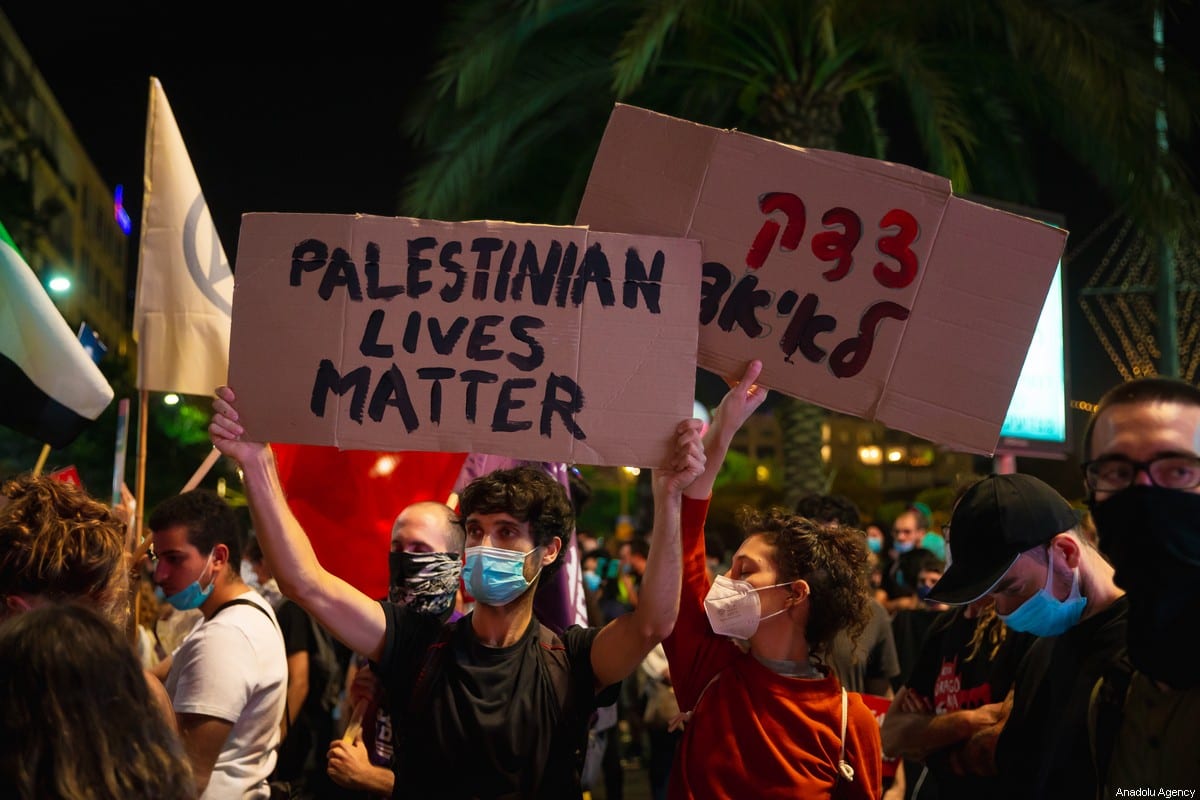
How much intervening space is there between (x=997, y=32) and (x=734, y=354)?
9.03 m

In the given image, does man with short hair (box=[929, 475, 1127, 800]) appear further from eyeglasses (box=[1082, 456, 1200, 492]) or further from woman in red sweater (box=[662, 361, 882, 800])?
eyeglasses (box=[1082, 456, 1200, 492])

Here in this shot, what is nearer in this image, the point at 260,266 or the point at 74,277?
the point at 260,266

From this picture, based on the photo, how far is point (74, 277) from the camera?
214ft

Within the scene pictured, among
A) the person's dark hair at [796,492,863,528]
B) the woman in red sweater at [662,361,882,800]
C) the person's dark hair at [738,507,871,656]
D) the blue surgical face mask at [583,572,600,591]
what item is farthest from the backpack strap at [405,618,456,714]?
the blue surgical face mask at [583,572,600,591]

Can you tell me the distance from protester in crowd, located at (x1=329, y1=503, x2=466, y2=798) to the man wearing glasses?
2.08m

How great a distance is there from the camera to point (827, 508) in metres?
6.78

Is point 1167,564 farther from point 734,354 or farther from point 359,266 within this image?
point 359,266

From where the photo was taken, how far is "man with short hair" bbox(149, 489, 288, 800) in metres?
4.22

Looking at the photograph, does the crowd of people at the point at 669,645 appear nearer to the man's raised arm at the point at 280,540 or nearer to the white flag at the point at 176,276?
the man's raised arm at the point at 280,540

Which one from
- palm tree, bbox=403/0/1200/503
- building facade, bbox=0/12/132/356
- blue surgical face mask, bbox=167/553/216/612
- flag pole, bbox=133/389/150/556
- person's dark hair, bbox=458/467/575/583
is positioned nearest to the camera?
person's dark hair, bbox=458/467/575/583

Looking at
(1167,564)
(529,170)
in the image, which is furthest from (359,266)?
(529,170)

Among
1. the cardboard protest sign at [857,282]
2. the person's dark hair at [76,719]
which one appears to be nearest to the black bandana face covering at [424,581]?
the cardboard protest sign at [857,282]

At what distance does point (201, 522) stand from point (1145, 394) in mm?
3507

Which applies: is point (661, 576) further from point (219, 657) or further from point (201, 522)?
point (201, 522)
